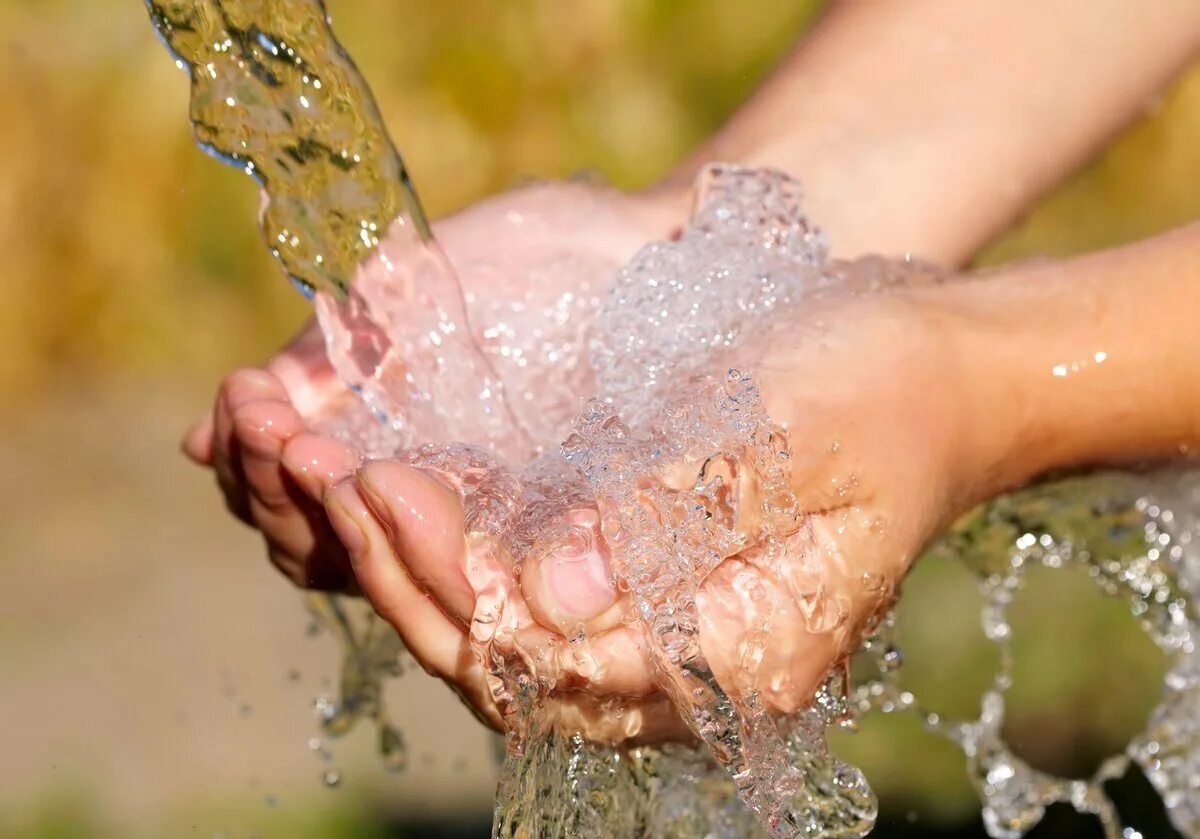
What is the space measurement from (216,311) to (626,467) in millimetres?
1477

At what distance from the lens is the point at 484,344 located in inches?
45.0

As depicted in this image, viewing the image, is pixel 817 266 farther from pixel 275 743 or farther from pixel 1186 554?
pixel 275 743

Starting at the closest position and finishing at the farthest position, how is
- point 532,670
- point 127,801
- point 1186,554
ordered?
point 532,670, point 1186,554, point 127,801

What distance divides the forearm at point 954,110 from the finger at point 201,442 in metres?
0.46

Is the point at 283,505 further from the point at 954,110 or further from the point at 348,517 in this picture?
→ the point at 954,110

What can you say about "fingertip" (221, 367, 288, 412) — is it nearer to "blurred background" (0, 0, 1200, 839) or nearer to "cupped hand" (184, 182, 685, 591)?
"cupped hand" (184, 182, 685, 591)

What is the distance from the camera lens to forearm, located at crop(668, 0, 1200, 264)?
4.13 feet

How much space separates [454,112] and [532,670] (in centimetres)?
150

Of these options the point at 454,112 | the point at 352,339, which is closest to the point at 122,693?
the point at 454,112

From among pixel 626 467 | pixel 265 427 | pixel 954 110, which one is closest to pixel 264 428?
pixel 265 427

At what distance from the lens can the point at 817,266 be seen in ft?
3.52

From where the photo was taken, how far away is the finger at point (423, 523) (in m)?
0.78

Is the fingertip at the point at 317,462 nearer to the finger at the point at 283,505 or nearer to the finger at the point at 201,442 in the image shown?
the finger at the point at 283,505

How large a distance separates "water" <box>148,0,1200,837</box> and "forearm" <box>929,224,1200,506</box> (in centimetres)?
9
